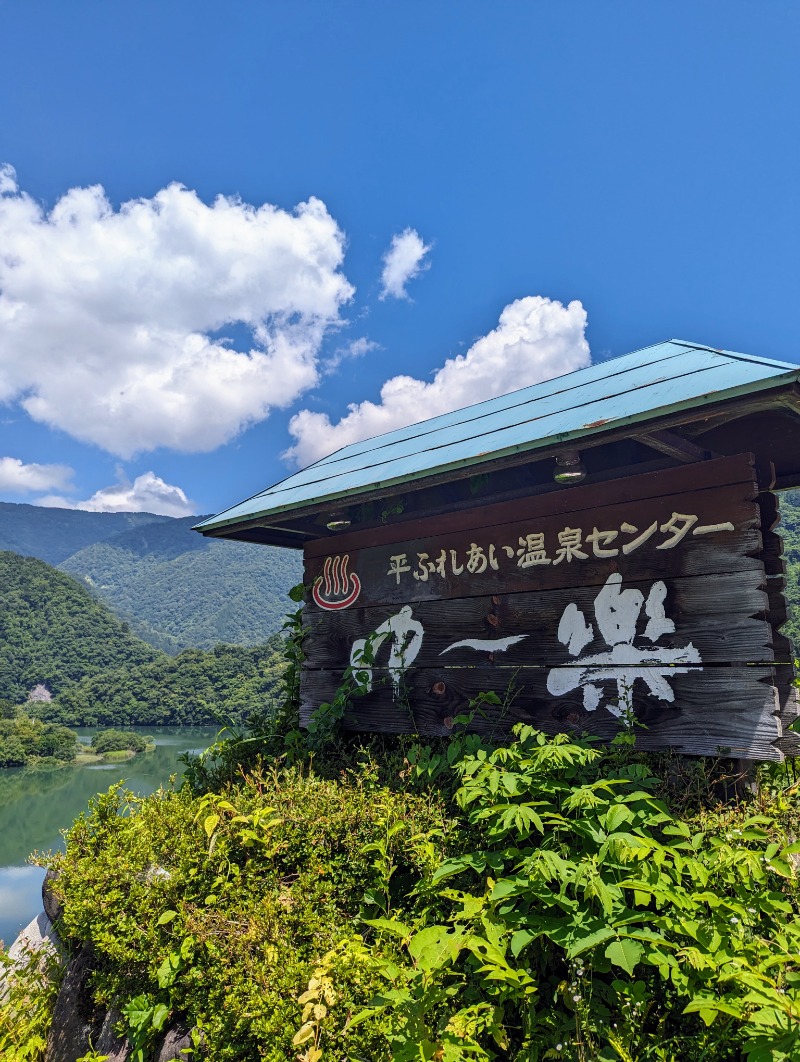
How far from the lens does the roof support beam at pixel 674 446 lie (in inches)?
130

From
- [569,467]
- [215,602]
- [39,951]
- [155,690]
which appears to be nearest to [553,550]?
[569,467]

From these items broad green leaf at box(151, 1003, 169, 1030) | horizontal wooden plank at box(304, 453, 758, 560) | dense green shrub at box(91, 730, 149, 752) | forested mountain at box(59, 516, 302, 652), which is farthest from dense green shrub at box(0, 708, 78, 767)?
forested mountain at box(59, 516, 302, 652)

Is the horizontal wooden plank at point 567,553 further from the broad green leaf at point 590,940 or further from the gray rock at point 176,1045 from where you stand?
the gray rock at point 176,1045

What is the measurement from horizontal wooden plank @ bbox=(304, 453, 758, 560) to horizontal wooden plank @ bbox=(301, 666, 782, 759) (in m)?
1.03

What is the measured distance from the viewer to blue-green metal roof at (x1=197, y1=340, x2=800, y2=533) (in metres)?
3.02

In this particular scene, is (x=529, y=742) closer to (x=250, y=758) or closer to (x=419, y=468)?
(x=419, y=468)

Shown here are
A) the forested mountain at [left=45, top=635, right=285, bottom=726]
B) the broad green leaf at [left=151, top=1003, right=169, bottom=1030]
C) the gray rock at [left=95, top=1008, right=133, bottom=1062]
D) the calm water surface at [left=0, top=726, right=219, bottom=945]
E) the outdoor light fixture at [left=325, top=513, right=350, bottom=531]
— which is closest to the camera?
the broad green leaf at [left=151, top=1003, right=169, bottom=1030]

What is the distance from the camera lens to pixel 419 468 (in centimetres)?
406

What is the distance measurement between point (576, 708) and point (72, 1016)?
3.70m

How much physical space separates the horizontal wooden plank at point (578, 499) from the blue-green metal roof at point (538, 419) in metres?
0.51

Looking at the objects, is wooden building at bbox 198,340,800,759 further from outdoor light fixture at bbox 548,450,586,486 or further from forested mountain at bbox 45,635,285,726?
forested mountain at bbox 45,635,285,726

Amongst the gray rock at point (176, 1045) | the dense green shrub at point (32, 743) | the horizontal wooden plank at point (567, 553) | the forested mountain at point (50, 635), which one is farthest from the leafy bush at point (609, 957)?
the forested mountain at point (50, 635)

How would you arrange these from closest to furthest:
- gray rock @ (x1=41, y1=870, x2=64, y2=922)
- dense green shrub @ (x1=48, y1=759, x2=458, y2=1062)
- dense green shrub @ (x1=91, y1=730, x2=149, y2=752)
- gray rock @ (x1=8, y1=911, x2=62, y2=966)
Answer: dense green shrub @ (x1=48, y1=759, x2=458, y2=1062) → gray rock @ (x1=8, y1=911, x2=62, y2=966) → gray rock @ (x1=41, y1=870, x2=64, y2=922) → dense green shrub @ (x1=91, y1=730, x2=149, y2=752)

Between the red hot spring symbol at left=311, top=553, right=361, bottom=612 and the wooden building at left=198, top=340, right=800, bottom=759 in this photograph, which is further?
the red hot spring symbol at left=311, top=553, right=361, bottom=612
